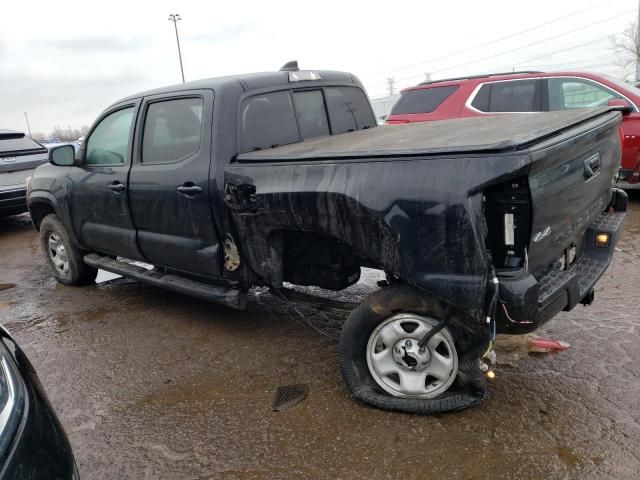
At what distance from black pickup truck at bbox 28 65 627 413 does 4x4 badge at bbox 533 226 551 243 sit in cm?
1

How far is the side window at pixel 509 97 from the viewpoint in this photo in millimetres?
7477

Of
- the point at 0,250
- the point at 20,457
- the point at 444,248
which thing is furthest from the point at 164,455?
the point at 0,250

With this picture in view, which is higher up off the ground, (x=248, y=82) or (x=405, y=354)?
(x=248, y=82)

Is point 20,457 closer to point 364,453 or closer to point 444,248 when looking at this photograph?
point 364,453

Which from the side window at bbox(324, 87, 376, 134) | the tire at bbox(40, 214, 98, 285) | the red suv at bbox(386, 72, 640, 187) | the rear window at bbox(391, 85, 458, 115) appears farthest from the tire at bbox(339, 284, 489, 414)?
the rear window at bbox(391, 85, 458, 115)

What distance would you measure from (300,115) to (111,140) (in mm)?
1773

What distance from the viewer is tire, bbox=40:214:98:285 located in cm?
543

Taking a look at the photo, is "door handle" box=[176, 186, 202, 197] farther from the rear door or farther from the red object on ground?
the red object on ground

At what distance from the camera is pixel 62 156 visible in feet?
15.7

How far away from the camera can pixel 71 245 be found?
17.7 feet

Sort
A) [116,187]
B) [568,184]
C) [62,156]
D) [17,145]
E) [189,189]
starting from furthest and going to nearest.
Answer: [17,145] → [62,156] → [116,187] → [189,189] → [568,184]

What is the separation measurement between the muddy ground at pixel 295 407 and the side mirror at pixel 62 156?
56.9 inches

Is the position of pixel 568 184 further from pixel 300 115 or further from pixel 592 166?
→ pixel 300 115

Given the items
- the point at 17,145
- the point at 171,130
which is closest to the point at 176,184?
the point at 171,130
